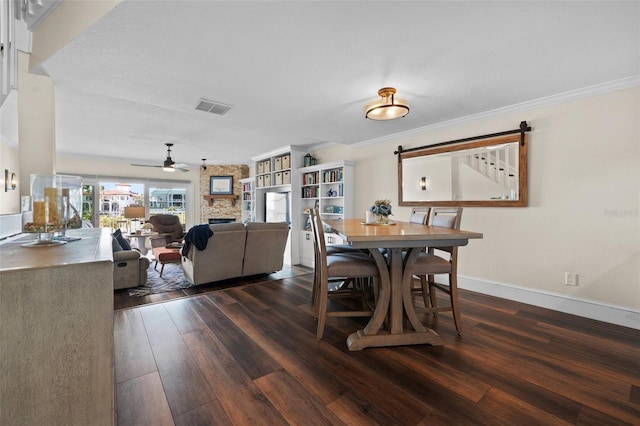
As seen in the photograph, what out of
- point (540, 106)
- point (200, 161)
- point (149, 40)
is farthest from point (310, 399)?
point (200, 161)

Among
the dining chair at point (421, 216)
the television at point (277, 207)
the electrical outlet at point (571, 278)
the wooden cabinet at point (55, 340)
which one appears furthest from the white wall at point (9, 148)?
the electrical outlet at point (571, 278)

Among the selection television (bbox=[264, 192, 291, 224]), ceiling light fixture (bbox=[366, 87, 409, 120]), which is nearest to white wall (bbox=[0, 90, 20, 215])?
ceiling light fixture (bbox=[366, 87, 409, 120])

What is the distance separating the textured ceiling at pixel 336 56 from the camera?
1682mm

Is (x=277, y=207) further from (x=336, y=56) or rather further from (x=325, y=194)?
(x=336, y=56)

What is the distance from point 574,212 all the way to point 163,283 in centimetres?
503

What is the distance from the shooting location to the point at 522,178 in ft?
10.3

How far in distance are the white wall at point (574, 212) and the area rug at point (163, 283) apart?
3.92m

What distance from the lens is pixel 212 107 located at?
319cm

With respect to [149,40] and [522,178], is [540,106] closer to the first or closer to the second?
[522,178]

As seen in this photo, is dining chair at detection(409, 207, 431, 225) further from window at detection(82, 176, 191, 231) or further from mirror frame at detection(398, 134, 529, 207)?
window at detection(82, 176, 191, 231)

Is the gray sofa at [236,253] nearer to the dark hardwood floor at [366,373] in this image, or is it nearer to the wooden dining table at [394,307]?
the dark hardwood floor at [366,373]

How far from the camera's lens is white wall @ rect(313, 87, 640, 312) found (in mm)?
2559

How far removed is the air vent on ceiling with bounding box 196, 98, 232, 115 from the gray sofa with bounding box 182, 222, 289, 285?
57.8 inches

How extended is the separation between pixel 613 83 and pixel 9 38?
16.1 feet
